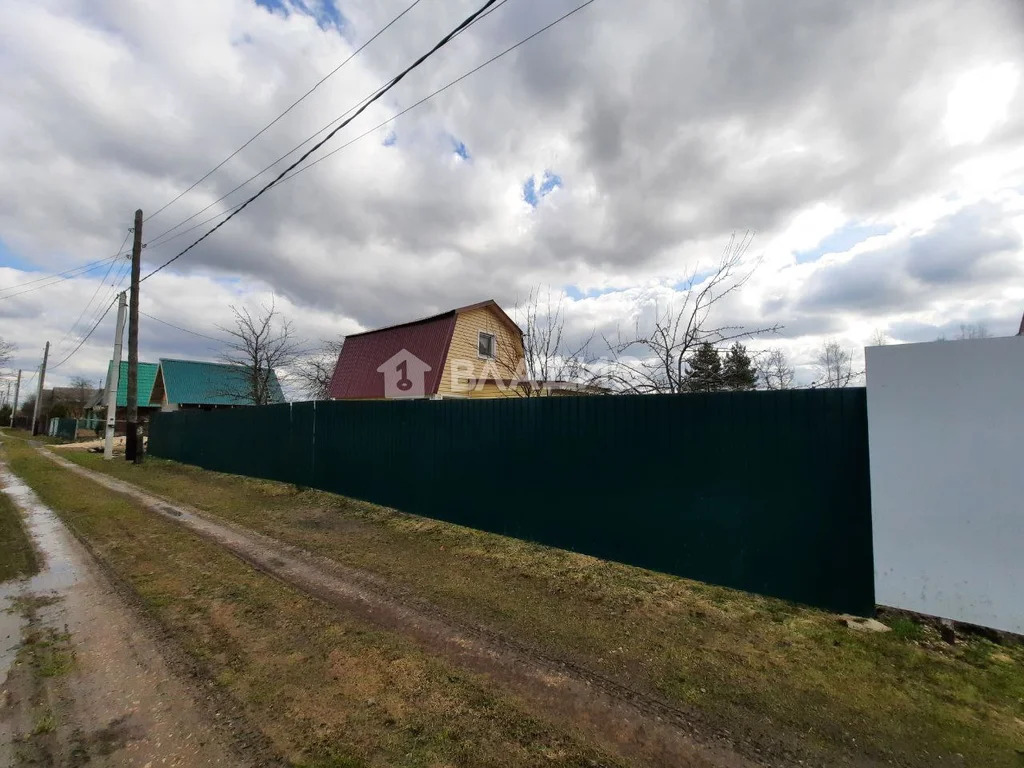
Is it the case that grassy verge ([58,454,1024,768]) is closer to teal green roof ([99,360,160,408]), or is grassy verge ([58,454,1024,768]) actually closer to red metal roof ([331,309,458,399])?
red metal roof ([331,309,458,399])

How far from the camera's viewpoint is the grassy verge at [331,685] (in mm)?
2168

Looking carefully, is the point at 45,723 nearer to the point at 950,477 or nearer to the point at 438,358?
the point at 950,477

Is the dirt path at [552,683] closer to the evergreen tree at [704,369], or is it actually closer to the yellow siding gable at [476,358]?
the evergreen tree at [704,369]

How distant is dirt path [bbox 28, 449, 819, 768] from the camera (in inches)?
86.7

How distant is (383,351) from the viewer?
1720cm

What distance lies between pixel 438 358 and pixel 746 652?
1294 centimetres

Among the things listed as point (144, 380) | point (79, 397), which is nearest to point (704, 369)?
point (144, 380)

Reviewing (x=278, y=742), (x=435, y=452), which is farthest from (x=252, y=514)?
(x=278, y=742)

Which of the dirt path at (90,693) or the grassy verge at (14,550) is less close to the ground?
the dirt path at (90,693)

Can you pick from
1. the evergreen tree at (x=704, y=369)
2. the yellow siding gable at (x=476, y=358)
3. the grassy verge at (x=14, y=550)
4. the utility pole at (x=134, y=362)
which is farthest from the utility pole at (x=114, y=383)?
the evergreen tree at (x=704, y=369)

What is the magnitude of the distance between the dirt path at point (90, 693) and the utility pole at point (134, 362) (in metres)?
14.3

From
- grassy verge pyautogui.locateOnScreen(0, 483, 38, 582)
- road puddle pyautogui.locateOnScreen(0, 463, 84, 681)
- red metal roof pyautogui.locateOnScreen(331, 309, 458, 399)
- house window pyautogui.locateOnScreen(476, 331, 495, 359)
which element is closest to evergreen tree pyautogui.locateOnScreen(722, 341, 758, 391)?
road puddle pyautogui.locateOnScreen(0, 463, 84, 681)

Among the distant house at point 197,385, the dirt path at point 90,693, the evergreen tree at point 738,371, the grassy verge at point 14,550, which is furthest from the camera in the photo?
the distant house at point 197,385

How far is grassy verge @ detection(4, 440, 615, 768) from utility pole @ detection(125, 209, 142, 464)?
46.9 feet
